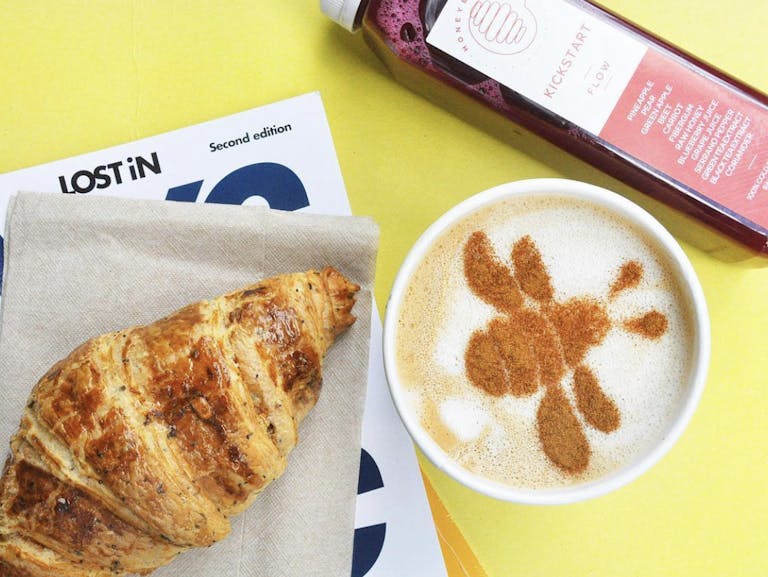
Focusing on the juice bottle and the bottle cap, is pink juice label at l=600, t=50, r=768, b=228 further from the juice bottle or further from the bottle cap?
the bottle cap

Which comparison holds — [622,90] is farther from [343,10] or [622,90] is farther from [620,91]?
[343,10]

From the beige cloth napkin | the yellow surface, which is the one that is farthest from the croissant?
the yellow surface

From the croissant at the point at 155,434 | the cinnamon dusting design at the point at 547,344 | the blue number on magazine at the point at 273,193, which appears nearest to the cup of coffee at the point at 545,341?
the cinnamon dusting design at the point at 547,344

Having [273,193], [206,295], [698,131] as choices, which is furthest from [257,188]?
[698,131]

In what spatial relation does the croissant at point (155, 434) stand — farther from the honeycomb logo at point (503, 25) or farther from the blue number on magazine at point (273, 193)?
Answer: the honeycomb logo at point (503, 25)

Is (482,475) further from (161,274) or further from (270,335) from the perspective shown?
(161,274)

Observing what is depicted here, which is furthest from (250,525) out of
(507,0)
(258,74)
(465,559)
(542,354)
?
(507,0)
